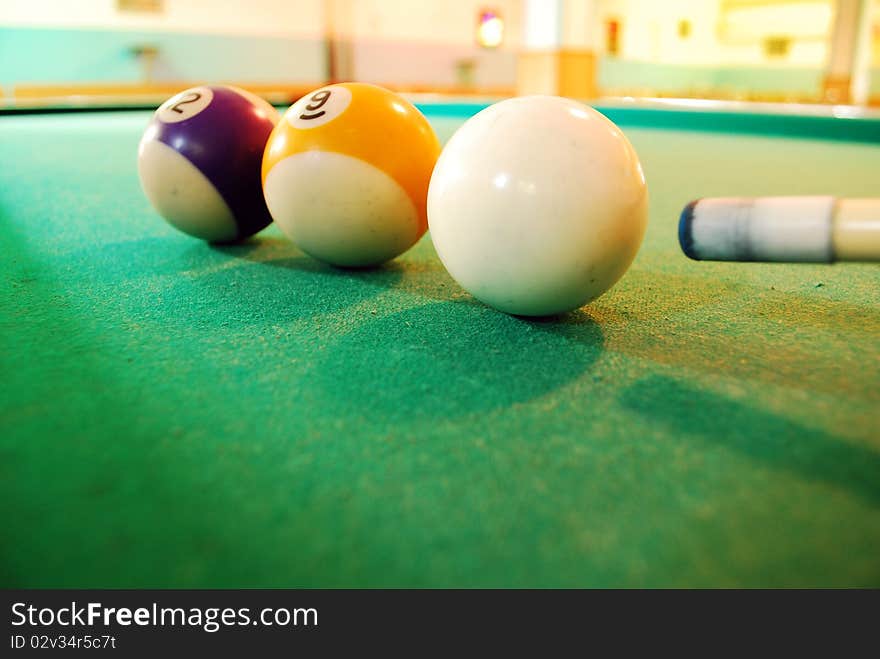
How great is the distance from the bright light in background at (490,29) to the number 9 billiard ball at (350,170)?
1436 centimetres

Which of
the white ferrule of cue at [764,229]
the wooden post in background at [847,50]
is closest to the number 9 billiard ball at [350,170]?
the white ferrule of cue at [764,229]

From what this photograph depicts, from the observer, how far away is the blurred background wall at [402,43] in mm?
10445

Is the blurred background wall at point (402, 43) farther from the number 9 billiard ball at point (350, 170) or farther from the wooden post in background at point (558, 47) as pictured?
the number 9 billiard ball at point (350, 170)

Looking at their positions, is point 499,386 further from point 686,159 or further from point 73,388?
point 686,159

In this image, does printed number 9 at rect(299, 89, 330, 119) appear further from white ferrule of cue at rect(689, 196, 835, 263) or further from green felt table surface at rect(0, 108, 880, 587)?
white ferrule of cue at rect(689, 196, 835, 263)

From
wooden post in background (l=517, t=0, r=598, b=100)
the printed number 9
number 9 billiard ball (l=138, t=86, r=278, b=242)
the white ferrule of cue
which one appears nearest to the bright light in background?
wooden post in background (l=517, t=0, r=598, b=100)

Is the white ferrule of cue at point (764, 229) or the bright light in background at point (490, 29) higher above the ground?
Answer: the bright light in background at point (490, 29)

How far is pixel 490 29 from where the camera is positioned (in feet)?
50.1

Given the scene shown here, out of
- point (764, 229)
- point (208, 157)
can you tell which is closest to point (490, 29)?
point (208, 157)

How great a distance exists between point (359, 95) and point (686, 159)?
359 cm

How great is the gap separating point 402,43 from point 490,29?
2.18m

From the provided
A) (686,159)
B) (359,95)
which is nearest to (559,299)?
(359,95)

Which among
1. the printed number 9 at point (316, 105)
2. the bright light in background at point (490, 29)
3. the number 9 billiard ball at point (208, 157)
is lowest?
the number 9 billiard ball at point (208, 157)
